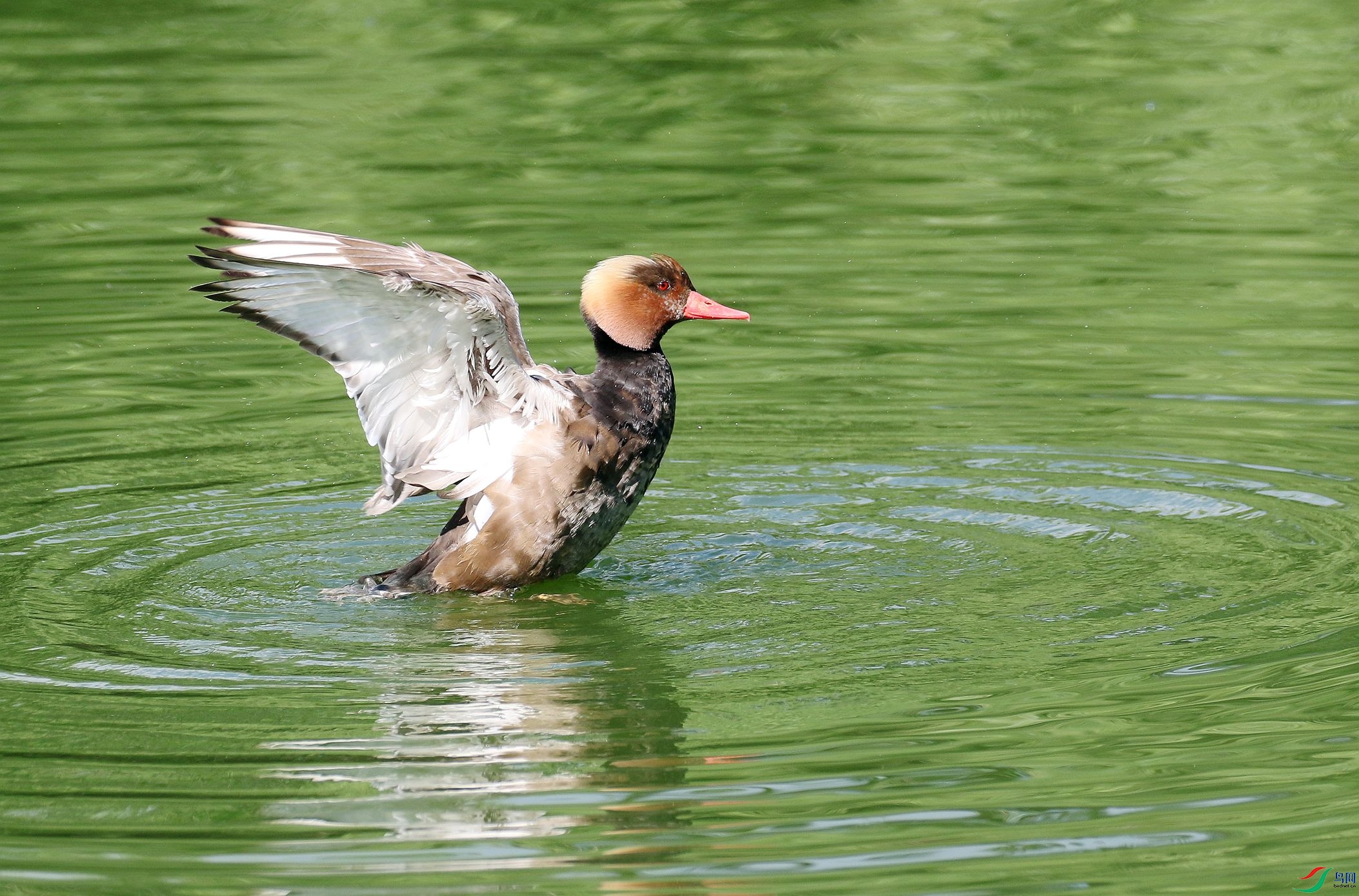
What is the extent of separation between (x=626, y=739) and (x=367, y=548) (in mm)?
2761

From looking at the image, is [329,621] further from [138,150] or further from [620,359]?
[138,150]

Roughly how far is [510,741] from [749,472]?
3.60 metres

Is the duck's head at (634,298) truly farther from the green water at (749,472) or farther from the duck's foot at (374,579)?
the duck's foot at (374,579)

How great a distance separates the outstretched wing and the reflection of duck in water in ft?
2.49

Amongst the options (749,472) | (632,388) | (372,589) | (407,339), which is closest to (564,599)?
(372,589)

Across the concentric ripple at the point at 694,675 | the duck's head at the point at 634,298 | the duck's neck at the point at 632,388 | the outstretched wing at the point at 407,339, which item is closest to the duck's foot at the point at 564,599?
the concentric ripple at the point at 694,675

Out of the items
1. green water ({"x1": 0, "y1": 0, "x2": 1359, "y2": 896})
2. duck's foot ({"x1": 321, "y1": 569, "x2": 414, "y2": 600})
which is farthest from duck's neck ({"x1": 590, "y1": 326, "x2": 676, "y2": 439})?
duck's foot ({"x1": 321, "y1": 569, "x2": 414, "y2": 600})

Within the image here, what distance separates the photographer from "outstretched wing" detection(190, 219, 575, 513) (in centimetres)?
713

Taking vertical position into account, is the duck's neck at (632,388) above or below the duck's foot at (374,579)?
above

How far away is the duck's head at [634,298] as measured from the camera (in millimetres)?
8500

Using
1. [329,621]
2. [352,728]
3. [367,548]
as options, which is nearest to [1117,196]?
[367,548]

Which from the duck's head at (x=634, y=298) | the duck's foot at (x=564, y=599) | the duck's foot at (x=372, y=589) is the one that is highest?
the duck's head at (x=634, y=298)

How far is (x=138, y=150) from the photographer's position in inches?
652

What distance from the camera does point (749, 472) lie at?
979cm
